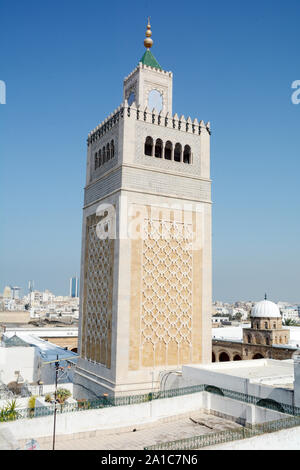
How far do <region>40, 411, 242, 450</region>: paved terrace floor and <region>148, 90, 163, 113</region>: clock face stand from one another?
Answer: 1193cm

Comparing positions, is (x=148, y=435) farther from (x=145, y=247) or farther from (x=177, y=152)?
(x=177, y=152)

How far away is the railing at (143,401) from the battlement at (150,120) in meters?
10.1

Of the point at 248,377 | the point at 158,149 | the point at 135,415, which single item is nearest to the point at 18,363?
the point at 135,415

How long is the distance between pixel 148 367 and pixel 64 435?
458 centimetres

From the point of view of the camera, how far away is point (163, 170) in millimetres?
17453

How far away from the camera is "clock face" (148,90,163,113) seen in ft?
60.4

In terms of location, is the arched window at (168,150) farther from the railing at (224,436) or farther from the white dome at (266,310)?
the white dome at (266,310)

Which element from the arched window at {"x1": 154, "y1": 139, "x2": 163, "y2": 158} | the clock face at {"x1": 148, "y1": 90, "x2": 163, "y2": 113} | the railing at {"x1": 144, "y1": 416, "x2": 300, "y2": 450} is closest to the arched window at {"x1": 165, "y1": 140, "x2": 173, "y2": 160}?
the arched window at {"x1": 154, "y1": 139, "x2": 163, "y2": 158}

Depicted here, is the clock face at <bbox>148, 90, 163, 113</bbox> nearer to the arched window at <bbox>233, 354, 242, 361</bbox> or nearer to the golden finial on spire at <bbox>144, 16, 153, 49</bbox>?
the golden finial on spire at <bbox>144, 16, 153, 49</bbox>

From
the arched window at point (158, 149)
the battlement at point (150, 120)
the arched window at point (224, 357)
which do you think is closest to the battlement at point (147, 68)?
the battlement at point (150, 120)

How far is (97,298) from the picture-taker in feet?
58.5

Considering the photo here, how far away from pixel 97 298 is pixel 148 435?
21.1 feet
